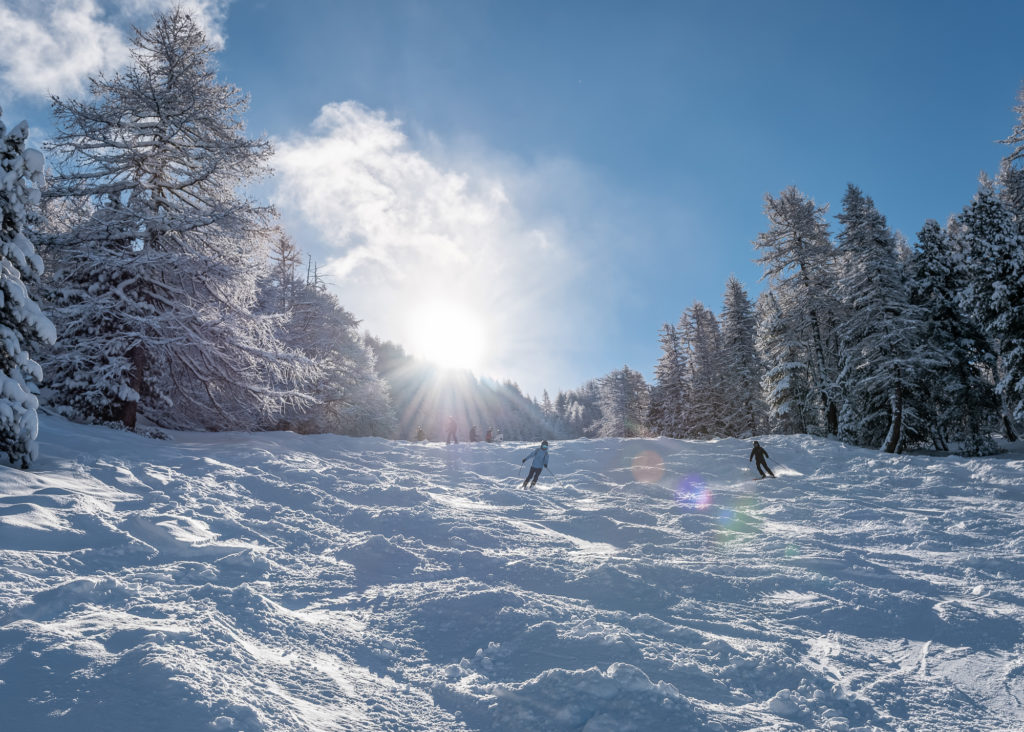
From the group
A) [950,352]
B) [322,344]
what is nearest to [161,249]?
[322,344]

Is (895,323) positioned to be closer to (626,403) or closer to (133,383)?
(133,383)

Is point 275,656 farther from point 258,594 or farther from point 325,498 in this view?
point 325,498

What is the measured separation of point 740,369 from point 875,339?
14.2 meters

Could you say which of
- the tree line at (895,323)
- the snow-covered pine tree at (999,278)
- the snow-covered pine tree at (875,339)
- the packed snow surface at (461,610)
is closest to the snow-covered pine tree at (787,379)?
the tree line at (895,323)

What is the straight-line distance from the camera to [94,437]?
34.3 feet

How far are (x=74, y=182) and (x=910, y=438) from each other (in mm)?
36596

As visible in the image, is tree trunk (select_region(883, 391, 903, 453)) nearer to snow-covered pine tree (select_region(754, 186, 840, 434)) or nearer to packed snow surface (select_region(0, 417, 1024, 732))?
snow-covered pine tree (select_region(754, 186, 840, 434))

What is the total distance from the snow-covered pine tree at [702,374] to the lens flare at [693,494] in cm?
2462

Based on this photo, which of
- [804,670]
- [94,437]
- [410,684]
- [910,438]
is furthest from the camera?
[910,438]

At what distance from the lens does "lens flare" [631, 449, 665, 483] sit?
16.7 meters

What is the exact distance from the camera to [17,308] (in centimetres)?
757

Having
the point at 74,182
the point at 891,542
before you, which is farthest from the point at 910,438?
the point at 74,182

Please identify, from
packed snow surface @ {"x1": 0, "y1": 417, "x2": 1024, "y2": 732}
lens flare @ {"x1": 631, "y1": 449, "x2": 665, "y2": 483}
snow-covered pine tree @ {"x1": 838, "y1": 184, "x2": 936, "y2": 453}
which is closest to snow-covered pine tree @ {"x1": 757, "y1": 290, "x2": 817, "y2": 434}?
snow-covered pine tree @ {"x1": 838, "y1": 184, "x2": 936, "y2": 453}

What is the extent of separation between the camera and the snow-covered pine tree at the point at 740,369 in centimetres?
3703
